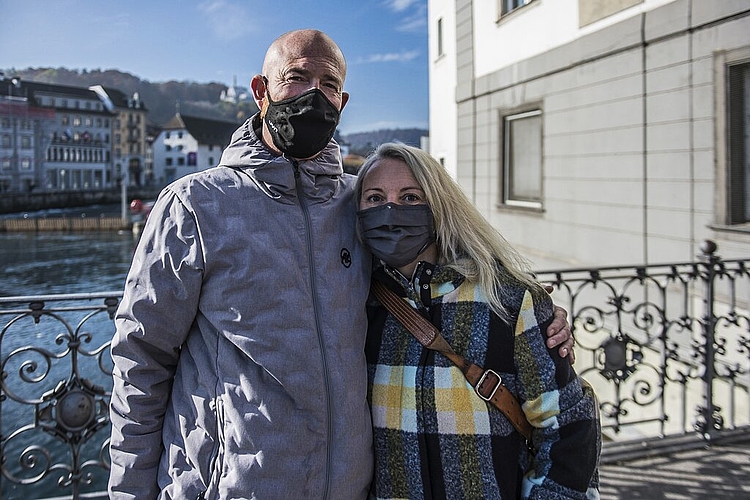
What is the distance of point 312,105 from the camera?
166 centimetres

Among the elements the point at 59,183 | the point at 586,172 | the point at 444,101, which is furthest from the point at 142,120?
the point at 586,172

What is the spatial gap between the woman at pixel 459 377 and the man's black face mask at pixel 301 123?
0.80 ft

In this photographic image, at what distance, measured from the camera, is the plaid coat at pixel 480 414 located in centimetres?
160

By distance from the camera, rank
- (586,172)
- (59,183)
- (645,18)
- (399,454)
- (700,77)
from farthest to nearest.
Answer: (59,183)
(586,172)
(645,18)
(700,77)
(399,454)

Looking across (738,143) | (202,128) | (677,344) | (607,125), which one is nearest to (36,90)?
(202,128)

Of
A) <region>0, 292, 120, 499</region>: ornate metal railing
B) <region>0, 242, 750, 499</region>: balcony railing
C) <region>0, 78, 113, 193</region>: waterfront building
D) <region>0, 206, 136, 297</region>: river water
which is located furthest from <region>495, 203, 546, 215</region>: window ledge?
<region>0, 78, 113, 193</region>: waterfront building

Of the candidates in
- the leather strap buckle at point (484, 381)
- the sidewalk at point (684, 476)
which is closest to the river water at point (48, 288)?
the leather strap buckle at point (484, 381)

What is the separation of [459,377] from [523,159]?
8889 millimetres

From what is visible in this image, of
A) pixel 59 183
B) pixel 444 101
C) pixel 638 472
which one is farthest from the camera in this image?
pixel 59 183

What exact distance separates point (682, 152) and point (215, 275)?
6.04m

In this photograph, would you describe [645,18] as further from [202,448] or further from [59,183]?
[59,183]

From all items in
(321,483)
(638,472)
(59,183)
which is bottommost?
(638,472)

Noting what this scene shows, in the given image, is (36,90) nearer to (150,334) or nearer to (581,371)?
(581,371)

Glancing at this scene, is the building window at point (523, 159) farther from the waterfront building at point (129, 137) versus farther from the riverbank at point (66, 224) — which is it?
the waterfront building at point (129, 137)
